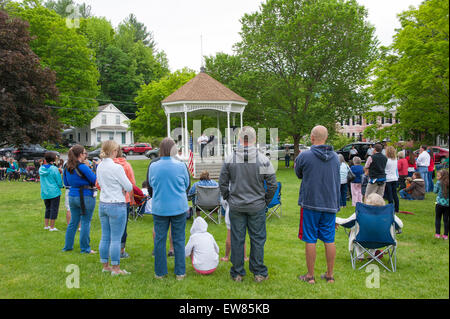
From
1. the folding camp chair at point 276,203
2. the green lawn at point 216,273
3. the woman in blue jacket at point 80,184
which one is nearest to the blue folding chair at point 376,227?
the green lawn at point 216,273

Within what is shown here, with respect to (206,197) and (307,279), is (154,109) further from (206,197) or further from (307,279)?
(307,279)

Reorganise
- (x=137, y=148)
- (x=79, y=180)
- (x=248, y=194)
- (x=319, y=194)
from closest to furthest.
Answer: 1. (x=319, y=194)
2. (x=248, y=194)
3. (x=79, y=180)
4. (x=137, y=148)

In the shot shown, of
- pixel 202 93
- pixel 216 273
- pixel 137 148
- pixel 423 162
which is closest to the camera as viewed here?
pixel 216 273

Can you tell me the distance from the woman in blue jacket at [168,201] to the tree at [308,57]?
19.3m

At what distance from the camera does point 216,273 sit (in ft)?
15.1

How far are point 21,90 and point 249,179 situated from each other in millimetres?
19618

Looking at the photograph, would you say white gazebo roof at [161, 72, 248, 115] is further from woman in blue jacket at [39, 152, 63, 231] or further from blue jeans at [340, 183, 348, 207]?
woman in blue jacket at [39, 152, 63, 231]

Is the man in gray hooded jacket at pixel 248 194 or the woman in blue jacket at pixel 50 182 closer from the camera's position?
the man in gray hooded jacket at pixel 248 194

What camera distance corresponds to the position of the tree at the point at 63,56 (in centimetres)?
3412

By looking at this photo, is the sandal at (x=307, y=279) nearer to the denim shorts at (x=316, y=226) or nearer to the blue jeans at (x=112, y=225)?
the denim shorts at (x=316, y=226)

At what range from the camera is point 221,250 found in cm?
577

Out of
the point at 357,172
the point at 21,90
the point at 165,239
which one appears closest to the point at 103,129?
the point at 21,90

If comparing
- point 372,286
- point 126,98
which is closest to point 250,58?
point 372,286
